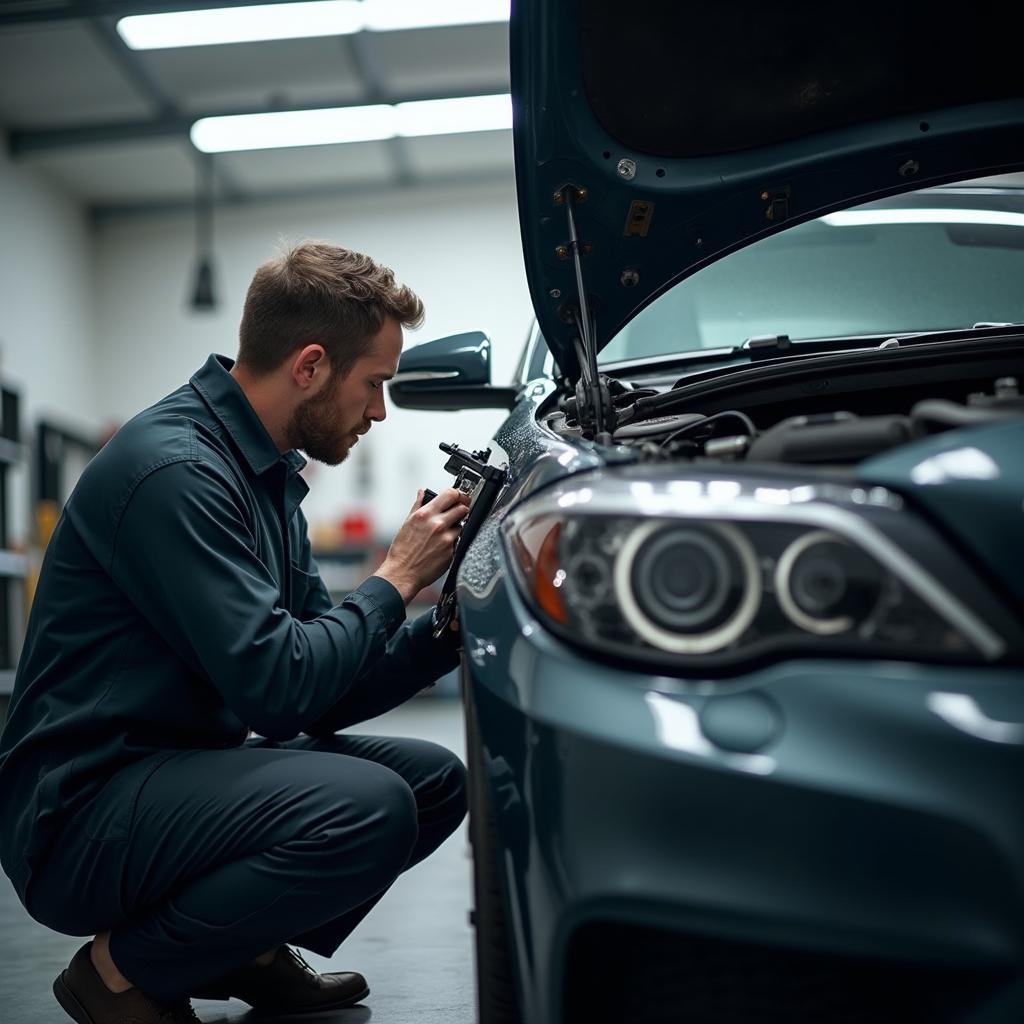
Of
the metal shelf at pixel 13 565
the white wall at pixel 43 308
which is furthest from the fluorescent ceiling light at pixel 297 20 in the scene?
the metal shelf at pixel 13 565

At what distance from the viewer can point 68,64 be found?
7129 mm

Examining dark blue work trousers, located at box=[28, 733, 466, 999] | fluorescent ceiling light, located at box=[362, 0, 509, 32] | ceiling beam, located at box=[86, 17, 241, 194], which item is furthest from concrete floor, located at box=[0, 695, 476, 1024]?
ceiling beam, located at box=[86, 17, 241, 194]

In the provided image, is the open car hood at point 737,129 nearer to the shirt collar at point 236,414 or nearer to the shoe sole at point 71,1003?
the shirt collar at point 236,414

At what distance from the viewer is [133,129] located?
790 centimetres

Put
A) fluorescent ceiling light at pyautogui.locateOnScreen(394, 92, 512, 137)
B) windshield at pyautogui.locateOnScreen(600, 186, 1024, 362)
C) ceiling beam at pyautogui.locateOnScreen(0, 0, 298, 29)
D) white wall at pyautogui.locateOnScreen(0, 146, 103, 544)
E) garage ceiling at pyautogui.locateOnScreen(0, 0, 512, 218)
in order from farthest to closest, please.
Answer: white wall at pyautogui.locateOnScreen(0, 146, 103, 544) → fluorescent ceiling light at pyautogui.locateOnScreen(394, 92, 512, 137) → garage ceiling at pyautogui.locateOnScreen(0, 0, 512, 218) → ceiling beam at pyautogui.locateOnScreen(0, 0, 298, 29) → windshield at pyautogui.locateOnScreen(600, 186, 1024, 362)

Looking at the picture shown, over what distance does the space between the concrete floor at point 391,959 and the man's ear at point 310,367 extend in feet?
3.08

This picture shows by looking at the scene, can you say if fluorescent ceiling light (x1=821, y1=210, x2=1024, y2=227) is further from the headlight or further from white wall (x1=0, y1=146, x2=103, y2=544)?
white wall (x1=0, y1=146, x2=103, y2=544)

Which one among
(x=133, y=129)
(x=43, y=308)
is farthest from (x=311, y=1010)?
(x=43, y=308)

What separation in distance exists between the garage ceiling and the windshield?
4.77 meters

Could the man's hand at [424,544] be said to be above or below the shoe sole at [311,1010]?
above

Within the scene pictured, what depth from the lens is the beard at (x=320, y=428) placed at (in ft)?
5.92

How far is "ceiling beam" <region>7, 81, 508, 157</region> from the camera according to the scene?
754cm

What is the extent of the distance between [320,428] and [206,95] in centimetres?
655

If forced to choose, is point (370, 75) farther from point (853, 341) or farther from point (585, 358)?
point (585, 358)
